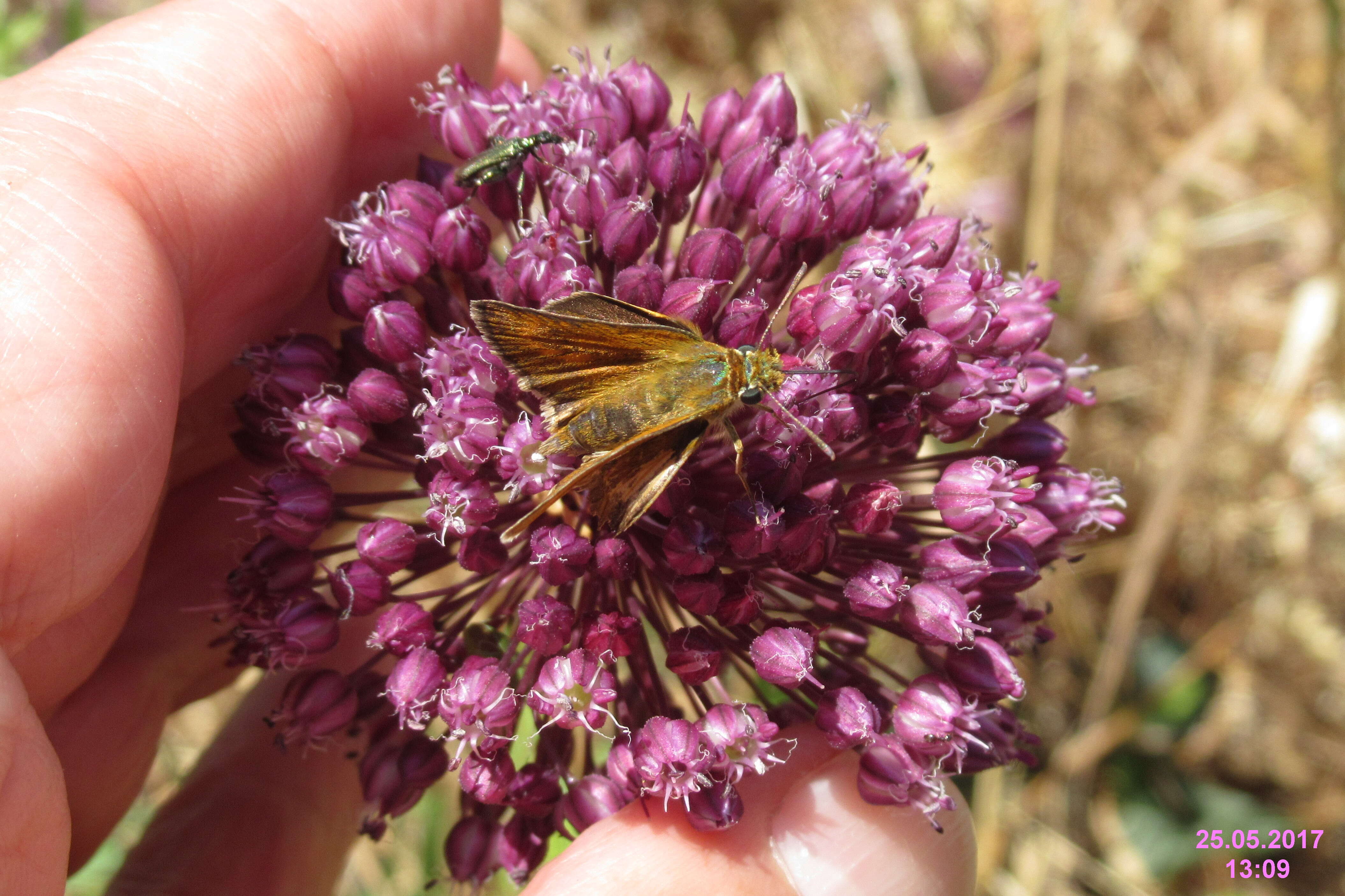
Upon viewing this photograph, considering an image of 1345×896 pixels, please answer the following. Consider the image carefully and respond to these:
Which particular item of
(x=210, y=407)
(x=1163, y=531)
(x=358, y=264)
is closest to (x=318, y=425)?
(x=358, y=264)

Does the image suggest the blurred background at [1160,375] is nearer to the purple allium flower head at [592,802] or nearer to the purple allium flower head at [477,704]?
the purple allium flower head at [592,802]

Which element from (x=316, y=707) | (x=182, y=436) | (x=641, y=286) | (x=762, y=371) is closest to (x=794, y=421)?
(x=762, y=371)

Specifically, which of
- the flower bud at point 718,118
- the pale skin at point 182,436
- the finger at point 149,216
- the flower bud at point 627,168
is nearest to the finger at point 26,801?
the pale skin at point 182,436

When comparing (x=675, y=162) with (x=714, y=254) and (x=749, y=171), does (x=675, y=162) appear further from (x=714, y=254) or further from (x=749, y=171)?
(x=714, y=254)

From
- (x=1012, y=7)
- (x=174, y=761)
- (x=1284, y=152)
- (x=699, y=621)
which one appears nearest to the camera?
(x=699, y=621)

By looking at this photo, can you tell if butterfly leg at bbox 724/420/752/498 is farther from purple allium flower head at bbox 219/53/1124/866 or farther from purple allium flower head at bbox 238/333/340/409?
purple allium flower head at bbox 238/333/340/409

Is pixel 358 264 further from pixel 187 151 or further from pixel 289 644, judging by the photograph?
pixel 289 644
